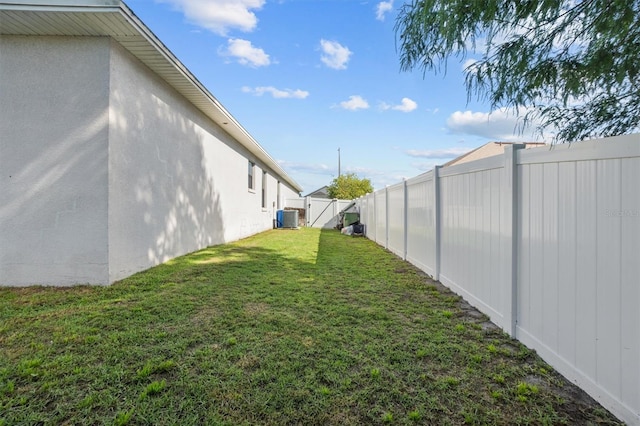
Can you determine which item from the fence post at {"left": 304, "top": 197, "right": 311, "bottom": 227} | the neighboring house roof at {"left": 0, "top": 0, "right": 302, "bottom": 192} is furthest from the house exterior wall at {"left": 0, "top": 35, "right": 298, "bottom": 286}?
the fence post at {"left": 304, "top": 197, "right": 311, "bottom": 227}

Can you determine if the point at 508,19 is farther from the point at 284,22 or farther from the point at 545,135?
the point at 284,22

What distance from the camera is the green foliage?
2432 millimetres

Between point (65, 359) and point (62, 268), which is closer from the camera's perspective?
point (65, 359)

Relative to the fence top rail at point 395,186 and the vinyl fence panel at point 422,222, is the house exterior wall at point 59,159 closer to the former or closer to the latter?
the vinyl fence panel at point 422,222

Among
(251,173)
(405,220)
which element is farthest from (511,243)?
(251,173)

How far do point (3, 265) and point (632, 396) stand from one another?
6886mm

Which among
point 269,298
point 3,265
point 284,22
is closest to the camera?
point 269,298

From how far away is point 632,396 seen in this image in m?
1.70

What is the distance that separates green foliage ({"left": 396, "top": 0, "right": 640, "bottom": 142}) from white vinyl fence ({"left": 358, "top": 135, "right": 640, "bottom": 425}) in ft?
1.67

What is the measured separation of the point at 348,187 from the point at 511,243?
31987 mm

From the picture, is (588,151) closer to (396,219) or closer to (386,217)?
(396,219)

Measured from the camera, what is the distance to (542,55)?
2.70m

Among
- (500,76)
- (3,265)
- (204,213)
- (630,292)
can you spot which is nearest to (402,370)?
(630,292)

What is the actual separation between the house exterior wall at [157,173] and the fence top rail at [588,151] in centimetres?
529
